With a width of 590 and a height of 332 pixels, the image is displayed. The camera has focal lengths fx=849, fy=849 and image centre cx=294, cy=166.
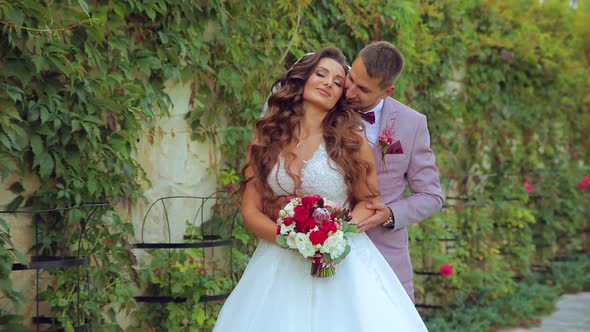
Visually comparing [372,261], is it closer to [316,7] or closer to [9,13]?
[9,13]

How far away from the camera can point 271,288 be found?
3.18m

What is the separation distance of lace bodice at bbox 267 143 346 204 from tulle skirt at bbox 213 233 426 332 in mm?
221

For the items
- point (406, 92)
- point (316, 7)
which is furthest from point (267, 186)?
point (406, 92)

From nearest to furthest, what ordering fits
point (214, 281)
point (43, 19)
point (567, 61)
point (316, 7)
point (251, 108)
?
point (43, 19) → point (214, 281) → point (251, 108) → point (316, 7) → point (567, 61)

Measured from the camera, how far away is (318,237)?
2.93m

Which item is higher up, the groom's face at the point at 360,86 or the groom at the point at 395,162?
the groom's face at the point at 360,86

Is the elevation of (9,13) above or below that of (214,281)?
above

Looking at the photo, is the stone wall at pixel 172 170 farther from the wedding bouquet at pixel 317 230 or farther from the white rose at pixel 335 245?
the white rose at pixel 335 245

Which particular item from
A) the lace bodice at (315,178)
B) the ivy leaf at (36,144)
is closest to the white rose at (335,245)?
the lace bodice at (315,178)

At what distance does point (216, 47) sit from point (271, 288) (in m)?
1.81

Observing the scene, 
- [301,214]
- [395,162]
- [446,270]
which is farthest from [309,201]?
[446,270]

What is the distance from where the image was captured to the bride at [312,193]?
122 inches

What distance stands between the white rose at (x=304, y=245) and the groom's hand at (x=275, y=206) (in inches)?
13.6

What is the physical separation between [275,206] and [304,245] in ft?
1.29
